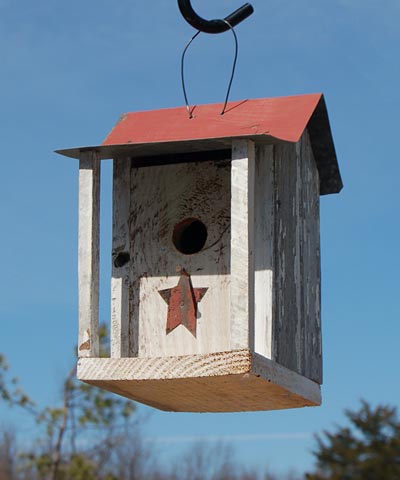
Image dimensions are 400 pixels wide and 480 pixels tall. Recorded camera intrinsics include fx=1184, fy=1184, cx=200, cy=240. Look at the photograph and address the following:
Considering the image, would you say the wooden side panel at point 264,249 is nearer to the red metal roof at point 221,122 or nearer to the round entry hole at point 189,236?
the red metal roof at point 221,122

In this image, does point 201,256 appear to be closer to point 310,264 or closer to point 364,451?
point 310,264

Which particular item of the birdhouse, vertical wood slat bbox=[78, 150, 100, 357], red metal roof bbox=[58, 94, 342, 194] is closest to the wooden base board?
the birdhouse

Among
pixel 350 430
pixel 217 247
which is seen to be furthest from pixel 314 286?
pixel 350 430

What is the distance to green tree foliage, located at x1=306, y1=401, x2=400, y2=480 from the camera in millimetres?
19625

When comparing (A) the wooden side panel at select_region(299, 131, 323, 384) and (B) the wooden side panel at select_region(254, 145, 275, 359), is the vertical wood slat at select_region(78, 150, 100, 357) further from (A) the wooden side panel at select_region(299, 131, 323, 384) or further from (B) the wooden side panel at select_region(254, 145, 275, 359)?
(A) the wooden side panel at select_region(299, 131, 323, 384)

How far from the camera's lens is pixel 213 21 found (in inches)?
184

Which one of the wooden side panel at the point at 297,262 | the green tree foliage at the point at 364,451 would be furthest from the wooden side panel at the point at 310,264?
the green tree foliage at the point at 364,451

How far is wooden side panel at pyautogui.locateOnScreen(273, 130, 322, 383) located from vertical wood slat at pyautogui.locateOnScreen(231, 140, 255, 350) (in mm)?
348

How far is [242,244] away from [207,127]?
59 centimetres

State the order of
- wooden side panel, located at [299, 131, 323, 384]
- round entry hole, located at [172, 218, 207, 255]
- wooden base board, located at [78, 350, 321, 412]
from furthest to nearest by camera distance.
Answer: wooden side panel, located at [299, 131, 323, 384], round entry hole, located at [172, 218, 207, 255], wooden base board, located at [78, 350, 321, 412]

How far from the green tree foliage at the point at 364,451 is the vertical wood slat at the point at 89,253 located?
14.7 metres

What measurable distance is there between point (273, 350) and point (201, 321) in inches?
12.5

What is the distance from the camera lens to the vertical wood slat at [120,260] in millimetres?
4902

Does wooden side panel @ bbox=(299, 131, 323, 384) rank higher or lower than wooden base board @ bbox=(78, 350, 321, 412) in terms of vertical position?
higher
